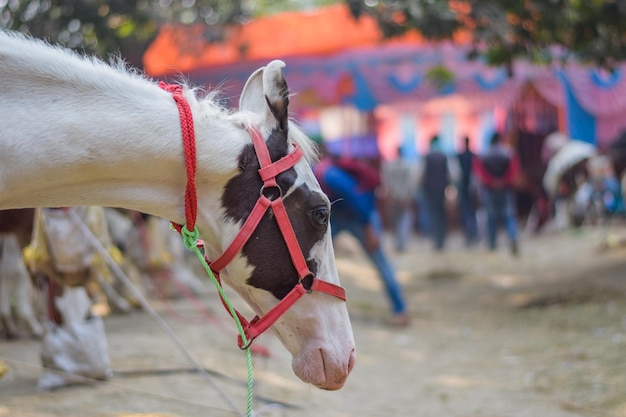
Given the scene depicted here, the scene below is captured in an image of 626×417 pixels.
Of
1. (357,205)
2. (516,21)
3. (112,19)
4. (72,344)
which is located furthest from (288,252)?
(112,19)

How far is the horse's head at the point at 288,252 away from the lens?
2.54 metres

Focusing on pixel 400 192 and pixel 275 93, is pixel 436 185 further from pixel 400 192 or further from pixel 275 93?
pixel 275 93

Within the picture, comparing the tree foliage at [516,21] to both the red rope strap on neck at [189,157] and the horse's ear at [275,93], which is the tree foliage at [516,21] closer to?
the horse's ear at [275,93]

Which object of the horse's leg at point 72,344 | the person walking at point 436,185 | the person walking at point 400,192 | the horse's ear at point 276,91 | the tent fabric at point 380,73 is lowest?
the person walking at point 400,192

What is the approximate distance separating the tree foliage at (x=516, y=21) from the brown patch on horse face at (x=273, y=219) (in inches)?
221

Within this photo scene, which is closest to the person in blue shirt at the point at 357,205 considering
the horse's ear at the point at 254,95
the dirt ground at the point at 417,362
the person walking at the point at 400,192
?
the dirt ground at the point at 417,362

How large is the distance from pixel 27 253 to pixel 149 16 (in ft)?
16.2

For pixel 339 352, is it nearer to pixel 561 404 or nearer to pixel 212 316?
pixel 561 404

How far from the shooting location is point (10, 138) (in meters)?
2.34

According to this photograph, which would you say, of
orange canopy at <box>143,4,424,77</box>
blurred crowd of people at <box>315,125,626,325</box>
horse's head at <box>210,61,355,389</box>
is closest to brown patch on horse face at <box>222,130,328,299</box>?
horse's head at <box>210,61,355,389</box>

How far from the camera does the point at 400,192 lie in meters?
15.5

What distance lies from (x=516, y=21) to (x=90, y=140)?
22.1ft

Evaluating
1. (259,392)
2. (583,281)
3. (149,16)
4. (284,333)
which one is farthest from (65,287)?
(583,281)

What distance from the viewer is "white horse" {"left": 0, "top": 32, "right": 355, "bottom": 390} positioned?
2404 millimetres
